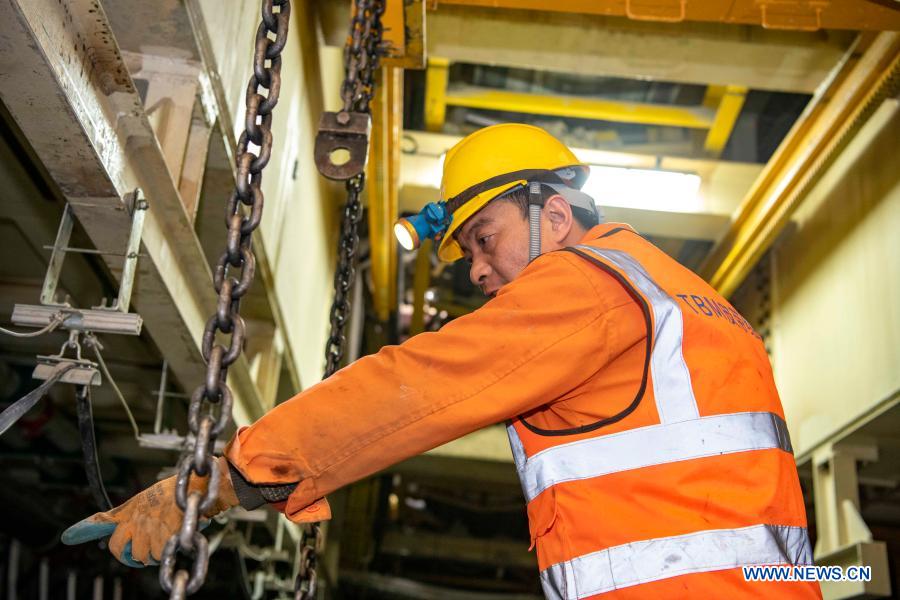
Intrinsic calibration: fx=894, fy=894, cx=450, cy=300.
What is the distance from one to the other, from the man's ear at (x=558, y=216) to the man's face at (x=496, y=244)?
8 centimetres

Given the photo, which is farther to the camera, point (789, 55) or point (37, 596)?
point (37, 596)

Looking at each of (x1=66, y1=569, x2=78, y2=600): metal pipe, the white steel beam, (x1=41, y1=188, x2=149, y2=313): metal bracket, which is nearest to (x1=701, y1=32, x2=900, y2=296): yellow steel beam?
the white steel beam

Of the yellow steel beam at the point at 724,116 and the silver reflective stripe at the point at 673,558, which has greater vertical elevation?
the yellow steel beam at the point at 724,116

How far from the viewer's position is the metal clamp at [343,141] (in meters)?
2.95

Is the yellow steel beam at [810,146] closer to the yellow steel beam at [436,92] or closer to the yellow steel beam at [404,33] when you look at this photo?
the yellow steel beam at [436,92]

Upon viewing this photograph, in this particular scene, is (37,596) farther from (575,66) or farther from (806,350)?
(806,350)

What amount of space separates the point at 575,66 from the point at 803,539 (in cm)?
432

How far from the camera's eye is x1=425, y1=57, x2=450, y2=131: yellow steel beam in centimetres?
675

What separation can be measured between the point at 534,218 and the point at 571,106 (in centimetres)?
470

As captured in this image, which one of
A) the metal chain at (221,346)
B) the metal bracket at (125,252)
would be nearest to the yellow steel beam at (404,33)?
the metal bracket at (125,252)

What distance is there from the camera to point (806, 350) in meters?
7.10

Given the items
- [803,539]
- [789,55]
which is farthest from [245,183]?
[789,55]

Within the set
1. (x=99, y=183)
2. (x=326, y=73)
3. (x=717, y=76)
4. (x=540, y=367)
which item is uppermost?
(x=326, y=73)

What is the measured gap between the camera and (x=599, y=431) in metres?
2.04
